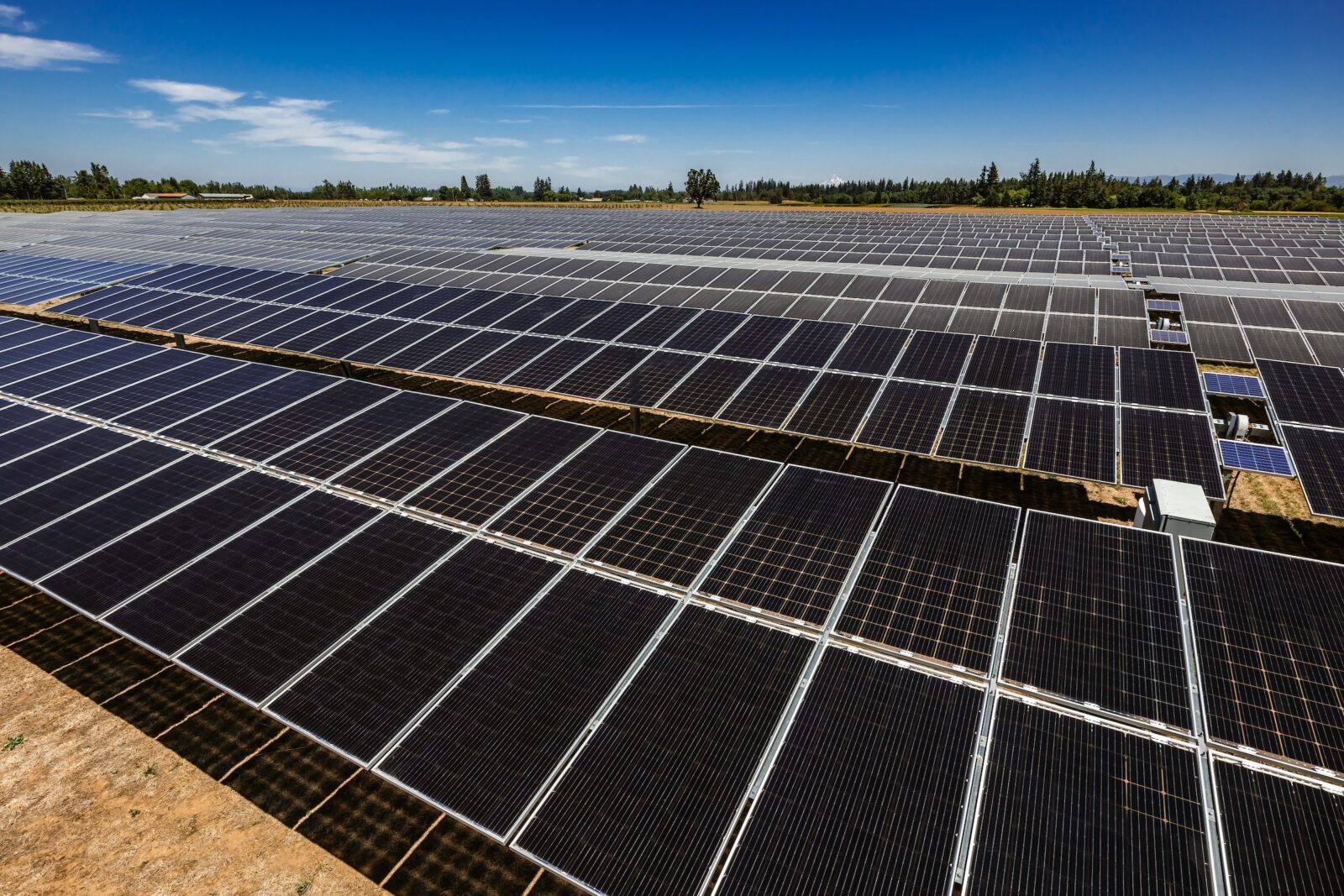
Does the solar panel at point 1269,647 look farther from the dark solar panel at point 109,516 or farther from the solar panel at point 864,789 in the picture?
the dark solar panel at point 109,516

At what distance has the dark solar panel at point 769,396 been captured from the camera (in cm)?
1675

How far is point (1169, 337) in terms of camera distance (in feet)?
85.1

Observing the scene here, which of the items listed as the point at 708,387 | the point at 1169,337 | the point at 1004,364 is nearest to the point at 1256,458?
the point at 1004,364

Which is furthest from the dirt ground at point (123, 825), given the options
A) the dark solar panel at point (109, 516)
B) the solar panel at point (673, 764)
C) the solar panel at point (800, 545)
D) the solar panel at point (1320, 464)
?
the solar panel at point (1320, 464)

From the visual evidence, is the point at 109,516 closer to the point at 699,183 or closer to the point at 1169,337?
the point at 1169,337

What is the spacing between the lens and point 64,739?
1127 cm

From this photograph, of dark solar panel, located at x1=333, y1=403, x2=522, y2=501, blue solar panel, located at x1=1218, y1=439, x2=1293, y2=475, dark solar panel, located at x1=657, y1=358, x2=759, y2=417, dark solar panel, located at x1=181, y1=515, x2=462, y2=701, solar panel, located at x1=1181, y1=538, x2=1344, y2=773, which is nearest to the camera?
solar panel, located at x1=1181, y1=538, x2=1344, y2=773

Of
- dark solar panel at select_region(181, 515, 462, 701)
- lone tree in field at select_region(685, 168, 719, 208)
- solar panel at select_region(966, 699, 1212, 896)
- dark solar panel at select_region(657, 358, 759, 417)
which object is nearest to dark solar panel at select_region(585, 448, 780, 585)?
dark solar panel at select_region(181, 515, 462, 701)

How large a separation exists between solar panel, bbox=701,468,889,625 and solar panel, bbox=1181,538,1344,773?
5010 millimetres

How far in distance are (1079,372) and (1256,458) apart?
478 cm

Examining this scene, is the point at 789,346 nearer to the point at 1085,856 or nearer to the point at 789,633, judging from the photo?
the point at 789,633

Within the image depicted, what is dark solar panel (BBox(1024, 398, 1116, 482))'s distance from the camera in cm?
1379

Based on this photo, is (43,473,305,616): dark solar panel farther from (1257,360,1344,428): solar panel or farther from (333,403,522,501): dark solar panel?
(1257,360,1344,428): solar panel

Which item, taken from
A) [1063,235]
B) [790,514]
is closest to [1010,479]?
[790,514]
